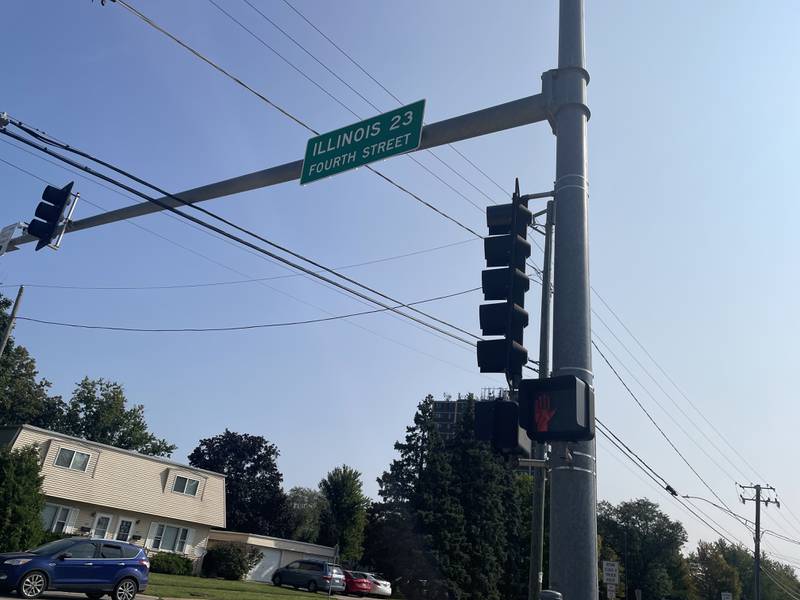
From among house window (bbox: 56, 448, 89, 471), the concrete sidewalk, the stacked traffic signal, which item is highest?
house window (bbox: 56, 448, 89, 471)

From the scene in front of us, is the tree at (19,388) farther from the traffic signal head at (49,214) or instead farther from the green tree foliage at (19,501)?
the traffic signal head at (49,214)

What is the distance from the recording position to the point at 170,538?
38688mm

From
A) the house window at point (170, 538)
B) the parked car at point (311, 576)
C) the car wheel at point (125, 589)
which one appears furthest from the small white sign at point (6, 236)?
the house window at point (170, 538)

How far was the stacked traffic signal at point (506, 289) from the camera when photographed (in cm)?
638

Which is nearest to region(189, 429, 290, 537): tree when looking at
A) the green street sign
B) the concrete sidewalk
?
the concrete sidewalk

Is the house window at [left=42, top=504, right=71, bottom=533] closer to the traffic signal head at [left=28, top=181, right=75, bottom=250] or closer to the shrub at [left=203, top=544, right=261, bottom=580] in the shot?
the shrub at [left=203, top=544, right=261, bottom=580]

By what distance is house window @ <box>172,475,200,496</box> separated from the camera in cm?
3944

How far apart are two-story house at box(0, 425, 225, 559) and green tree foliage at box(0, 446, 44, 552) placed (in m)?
Result: 5.47

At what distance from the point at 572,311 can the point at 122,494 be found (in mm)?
35729

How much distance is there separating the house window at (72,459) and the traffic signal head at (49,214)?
2845 cm

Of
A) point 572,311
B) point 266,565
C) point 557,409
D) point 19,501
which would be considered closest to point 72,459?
point 19,501

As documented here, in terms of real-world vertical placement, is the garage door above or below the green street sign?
below

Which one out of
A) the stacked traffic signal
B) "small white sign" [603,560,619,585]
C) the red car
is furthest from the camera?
the red car

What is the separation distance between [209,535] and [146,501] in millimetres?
7919
